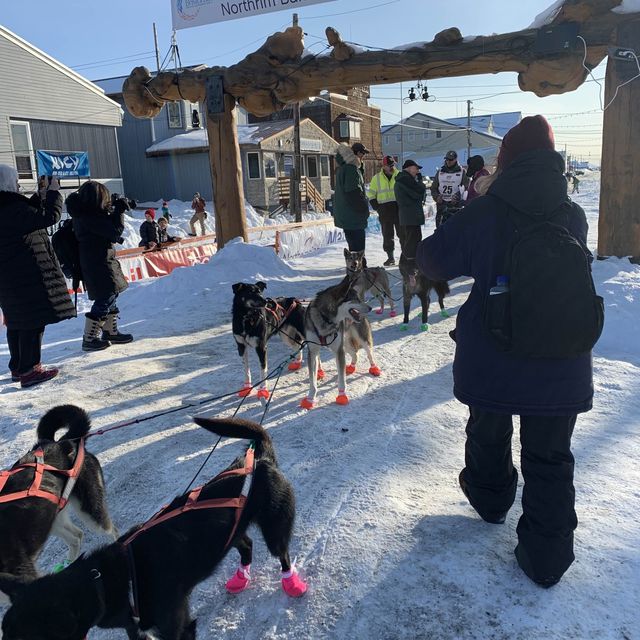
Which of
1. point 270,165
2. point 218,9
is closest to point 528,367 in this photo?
point 218,9

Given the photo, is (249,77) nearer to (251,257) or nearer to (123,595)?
(251,257)

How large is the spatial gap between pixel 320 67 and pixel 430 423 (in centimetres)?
636

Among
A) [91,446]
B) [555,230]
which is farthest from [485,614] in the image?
[91,446]

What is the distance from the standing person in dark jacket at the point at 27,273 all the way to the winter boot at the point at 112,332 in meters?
1.14

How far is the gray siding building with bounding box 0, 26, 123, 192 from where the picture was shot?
21.3 metres

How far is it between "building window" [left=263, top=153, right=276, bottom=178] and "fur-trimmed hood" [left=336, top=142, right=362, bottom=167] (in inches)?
939

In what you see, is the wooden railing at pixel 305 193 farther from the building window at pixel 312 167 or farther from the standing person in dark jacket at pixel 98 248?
the standing person in dark jacket at pixel 98 248

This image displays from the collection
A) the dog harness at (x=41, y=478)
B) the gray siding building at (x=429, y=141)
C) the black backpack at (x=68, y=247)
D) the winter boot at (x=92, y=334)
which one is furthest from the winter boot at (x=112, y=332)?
the gray siding building at (x=429, y=141)

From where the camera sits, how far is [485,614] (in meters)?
2.09

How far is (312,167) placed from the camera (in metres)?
35.9

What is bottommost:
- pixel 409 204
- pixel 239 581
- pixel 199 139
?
pixel 239 581

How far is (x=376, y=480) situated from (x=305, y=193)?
1200 inches

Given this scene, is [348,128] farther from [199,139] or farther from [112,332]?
[112,332]

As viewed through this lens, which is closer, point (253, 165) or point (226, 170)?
point (226, 170)
